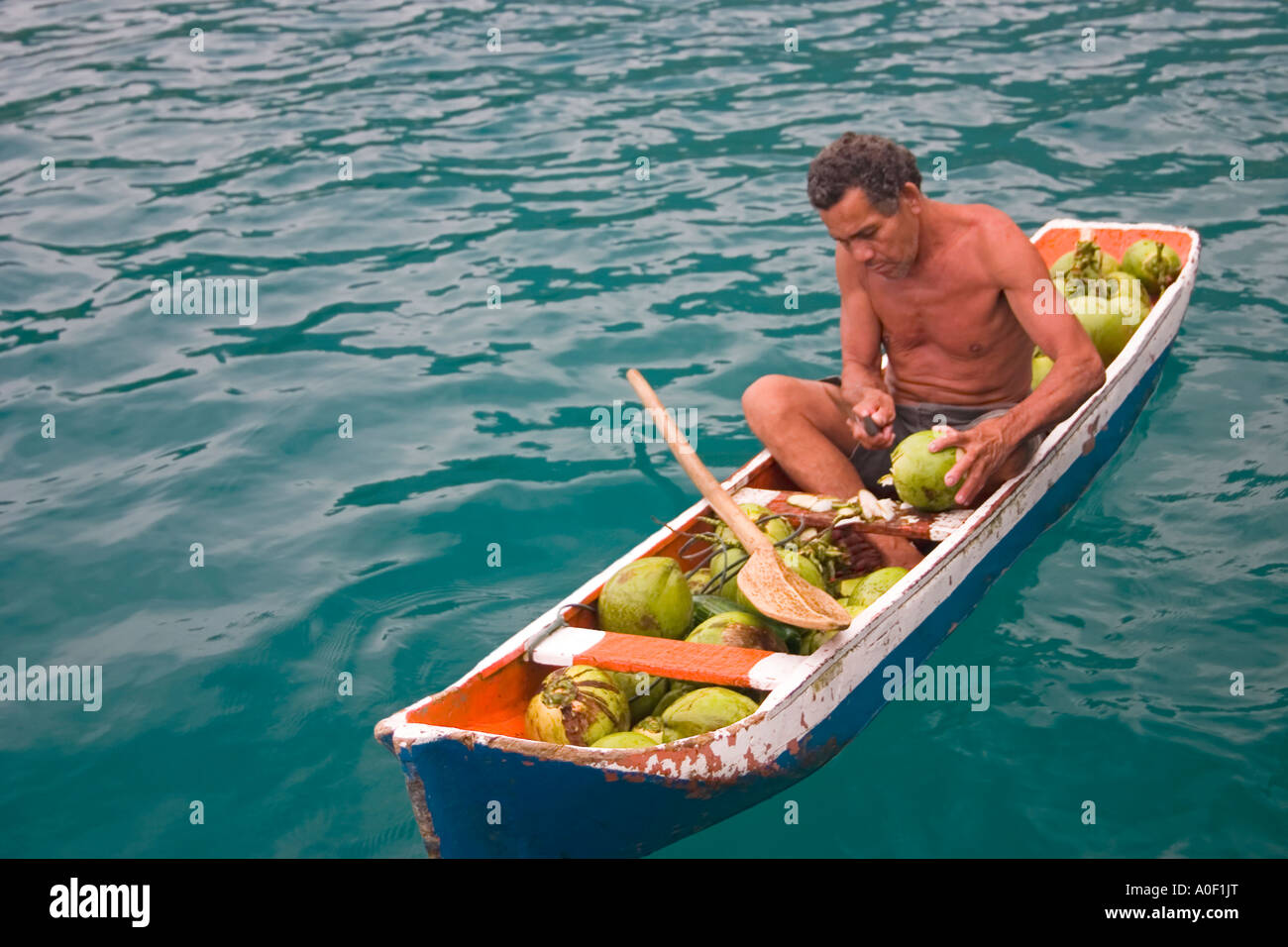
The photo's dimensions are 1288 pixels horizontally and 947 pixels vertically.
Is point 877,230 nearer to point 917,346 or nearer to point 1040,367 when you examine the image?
point 917,346

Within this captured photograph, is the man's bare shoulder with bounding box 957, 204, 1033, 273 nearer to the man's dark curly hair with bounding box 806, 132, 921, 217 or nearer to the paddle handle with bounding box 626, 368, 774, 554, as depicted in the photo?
the man's dark curly hair with bounding box 806, 132, 921, 217

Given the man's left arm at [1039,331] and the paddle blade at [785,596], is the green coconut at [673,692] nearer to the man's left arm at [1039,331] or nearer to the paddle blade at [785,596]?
the paddle blade at [785,596]

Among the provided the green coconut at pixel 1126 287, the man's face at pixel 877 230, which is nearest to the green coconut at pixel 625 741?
the man's face at pixel 877 230

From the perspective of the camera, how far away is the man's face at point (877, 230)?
525 centimetres

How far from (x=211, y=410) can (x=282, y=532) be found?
5.60ft

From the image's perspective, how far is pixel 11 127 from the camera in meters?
12.9

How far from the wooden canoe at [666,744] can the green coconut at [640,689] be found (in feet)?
0.56

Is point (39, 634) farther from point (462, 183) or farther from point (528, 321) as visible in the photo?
point (462, 183)

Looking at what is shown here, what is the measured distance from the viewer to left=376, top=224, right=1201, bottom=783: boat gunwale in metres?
3.81

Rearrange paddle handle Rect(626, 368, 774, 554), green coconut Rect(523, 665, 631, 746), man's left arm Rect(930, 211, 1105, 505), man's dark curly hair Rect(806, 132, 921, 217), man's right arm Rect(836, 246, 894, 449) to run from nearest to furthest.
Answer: green coconut Rect(523, 665, 631, 746), paddle handle Rect(626, 368, 774, 554), man's dark curly hair Rect(806, 132, 921, 217), man's left arm Rect(930, 211, 1105, 505), man's right arm Rect(836, 246, 894, 449)

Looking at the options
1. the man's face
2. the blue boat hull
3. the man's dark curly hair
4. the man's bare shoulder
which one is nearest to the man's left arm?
the man's bare shoulder

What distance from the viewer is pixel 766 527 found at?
5344mm

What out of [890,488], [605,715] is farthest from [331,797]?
[890,488]

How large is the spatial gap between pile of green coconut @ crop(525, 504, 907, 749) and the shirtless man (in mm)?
455
